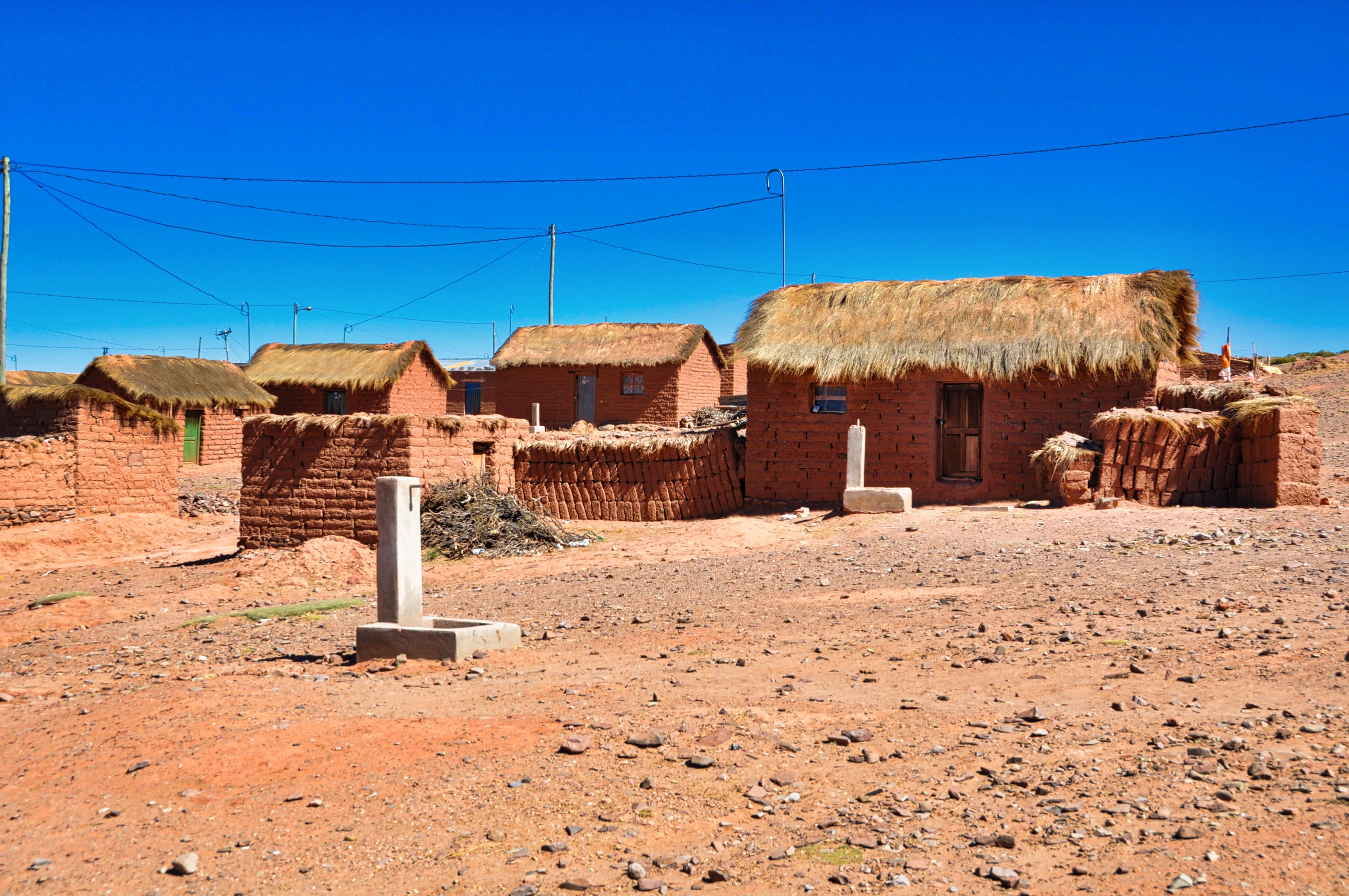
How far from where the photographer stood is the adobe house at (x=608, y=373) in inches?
1094

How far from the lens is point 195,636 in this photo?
335 inches

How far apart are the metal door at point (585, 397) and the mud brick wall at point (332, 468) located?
47.9 feet

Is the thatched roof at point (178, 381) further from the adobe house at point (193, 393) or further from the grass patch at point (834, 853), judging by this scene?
the grass patch at point (834, 853)

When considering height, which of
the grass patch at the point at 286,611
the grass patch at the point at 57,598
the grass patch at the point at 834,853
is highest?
the grass patch at the point at 834,853

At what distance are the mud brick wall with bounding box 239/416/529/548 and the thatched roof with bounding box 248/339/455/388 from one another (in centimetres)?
1518

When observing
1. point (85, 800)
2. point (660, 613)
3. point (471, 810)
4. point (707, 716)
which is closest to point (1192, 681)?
point (707, 716)

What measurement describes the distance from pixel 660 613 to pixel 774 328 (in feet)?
29.5

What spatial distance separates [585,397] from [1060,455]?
17786 mm

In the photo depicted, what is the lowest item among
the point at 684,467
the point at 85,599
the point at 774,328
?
the point at 85,599

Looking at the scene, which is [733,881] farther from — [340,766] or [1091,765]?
[340,766]

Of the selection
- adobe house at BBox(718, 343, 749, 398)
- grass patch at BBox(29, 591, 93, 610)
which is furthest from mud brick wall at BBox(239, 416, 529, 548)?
adobe house at BBox(718, 343, 749, 398)

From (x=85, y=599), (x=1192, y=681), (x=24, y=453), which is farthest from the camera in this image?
(x=24, y=453)

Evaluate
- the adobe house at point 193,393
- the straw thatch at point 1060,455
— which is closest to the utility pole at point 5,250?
the adobe house at point 193,393

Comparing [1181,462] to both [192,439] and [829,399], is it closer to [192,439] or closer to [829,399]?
[829,399]
